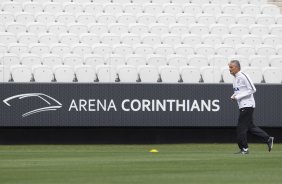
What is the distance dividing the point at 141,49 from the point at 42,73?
8.64 ft

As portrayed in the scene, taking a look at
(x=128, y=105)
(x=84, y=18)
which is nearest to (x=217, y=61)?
(x=128, y=105)

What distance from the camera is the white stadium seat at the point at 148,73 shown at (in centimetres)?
1791

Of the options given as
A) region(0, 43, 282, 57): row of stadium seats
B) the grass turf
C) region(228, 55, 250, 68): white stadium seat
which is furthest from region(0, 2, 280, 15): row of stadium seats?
the grass turf

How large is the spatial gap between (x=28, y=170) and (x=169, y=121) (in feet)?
28.8

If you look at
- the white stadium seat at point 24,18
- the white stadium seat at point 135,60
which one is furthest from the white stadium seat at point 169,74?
the white stadium seat at point 24,18

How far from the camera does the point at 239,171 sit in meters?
9.12

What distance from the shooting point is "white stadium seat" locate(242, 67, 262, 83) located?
18.5 metres

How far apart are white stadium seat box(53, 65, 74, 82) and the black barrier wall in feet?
1.33

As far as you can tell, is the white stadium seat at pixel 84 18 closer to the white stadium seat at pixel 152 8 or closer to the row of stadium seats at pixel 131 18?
the row of stadium seats at pixel 131 18

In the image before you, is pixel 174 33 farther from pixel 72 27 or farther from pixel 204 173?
pixel 204 173

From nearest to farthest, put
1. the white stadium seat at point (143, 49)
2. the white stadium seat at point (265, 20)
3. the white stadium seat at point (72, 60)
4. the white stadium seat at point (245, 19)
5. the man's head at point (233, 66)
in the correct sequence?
the man's head at point (233, 66) → the white stadium seat at point (72, 60) → the white stadium seat at point (143, 49) → the white stadium seat at point (245, 19) → the white stadium seat at point (265, 20)

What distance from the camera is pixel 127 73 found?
703 inches

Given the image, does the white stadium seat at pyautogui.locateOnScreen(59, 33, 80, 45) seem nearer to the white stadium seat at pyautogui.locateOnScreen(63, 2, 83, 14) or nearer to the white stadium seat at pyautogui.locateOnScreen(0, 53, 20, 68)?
the white stadium seat at pyautogui.locateOnScreen(0, 53, 20, 68)

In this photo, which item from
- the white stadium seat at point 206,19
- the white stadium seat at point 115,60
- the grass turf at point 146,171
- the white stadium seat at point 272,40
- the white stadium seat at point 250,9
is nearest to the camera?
the grass turf at point 146,171
